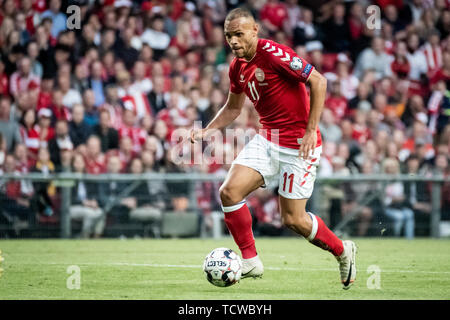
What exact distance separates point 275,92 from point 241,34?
0.63 meters

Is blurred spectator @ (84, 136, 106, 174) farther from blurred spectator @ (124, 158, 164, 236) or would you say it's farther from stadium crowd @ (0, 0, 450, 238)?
blurred spectator @ (124, 158, 164, 236)

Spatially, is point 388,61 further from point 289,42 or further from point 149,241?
point 149,241

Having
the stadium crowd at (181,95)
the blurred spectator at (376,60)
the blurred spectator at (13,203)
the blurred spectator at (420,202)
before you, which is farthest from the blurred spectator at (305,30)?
the blurred spectator at (13,203)

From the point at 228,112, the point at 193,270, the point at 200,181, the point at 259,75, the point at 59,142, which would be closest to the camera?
the point at 259,75

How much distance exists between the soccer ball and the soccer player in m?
0.26

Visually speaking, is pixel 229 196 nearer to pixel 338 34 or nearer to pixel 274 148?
pixel 274 148

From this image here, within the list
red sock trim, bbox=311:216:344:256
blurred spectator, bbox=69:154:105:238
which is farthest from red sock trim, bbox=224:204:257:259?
blurred spectator, bbox=69:154:105:238

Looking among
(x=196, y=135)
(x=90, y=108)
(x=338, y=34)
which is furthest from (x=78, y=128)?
(x=196, y=135)

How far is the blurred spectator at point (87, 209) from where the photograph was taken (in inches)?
539

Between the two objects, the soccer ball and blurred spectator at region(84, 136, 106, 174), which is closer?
the soccer ball

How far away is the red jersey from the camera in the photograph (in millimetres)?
7588

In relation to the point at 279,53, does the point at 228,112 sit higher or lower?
lower

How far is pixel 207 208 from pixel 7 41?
17.5 ft

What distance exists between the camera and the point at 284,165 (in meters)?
7.73
